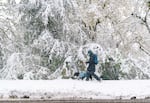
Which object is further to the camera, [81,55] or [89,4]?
[89,4]

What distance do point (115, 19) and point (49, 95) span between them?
7442 mm

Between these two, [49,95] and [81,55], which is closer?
[49,95]

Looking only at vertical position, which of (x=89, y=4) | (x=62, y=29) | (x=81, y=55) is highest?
(x=89, y=4)

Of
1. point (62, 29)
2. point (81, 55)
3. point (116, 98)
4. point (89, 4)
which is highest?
point (89, 4)

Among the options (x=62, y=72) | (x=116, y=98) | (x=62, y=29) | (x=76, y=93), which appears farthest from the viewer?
(x=62, y=29)

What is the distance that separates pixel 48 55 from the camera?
433 inches

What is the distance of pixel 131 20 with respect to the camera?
11.8m

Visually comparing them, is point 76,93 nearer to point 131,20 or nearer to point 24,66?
point 24,66

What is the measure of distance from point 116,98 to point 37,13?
23.0 ft

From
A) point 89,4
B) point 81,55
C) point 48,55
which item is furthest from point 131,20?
point 48,55

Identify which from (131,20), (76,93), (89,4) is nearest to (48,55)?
(89,4)

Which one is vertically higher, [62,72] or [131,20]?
[131,20]

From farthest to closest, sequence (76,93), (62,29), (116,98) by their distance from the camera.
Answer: (62,29) < (76,93) < (116,98)

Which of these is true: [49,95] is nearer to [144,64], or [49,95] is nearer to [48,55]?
[48,55]
